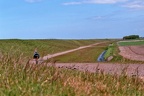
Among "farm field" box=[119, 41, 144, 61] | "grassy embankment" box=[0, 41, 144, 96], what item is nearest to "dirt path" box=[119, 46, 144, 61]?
"farm field" box=[119, 41, 144, 61]

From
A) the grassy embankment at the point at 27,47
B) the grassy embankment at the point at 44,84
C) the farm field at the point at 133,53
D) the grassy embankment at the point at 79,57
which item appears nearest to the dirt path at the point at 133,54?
the farm field at the point at 133,53

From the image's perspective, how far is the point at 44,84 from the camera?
7.39 meters

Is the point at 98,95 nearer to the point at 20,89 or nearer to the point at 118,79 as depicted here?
the point at 20,89

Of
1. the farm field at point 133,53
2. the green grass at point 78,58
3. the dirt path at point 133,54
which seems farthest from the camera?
the farm field at point 133,53

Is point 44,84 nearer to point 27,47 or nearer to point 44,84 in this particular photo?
point 44,84

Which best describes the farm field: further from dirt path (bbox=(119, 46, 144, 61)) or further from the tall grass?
the tall grass

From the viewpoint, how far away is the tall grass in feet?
22.4

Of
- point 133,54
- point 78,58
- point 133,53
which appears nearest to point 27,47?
point 133,53

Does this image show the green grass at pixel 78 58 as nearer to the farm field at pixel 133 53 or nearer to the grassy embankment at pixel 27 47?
the grassy embankment at pixel 27 47

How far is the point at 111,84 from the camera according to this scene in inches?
359

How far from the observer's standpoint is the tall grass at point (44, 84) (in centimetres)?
682

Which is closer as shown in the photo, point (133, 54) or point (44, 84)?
point (44, 84)

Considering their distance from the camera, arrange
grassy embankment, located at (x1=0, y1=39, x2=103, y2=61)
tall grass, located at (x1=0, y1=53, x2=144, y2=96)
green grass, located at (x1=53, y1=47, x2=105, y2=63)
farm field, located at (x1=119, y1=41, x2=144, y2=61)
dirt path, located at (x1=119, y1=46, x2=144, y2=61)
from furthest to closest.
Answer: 1. farm field, located at (x1=119, y1=41, x2=144, y2=61)
2. dirt path, located at (x1=119, y1=46, x2=144, y2=61)
3. green grass, located at (x1=53, y1=47, x2=105, y2=63)
4. grassy embankment, located at (x1=0, y1=39, x2=103, y2=61)
5. tall grass, located at (x1=0, y1=53, x2=144, y2=96)

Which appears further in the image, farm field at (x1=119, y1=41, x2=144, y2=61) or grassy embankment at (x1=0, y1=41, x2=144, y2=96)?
farm field at (x1=119, y1=41, x2=144, y2=61)
